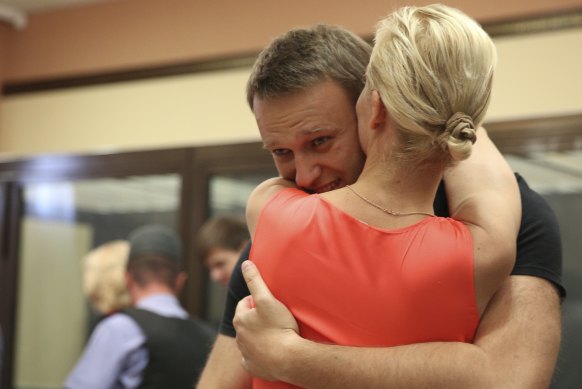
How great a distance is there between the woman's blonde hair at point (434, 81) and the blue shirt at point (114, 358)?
7.11ft

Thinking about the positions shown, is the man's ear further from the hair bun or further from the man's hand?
the man's hand

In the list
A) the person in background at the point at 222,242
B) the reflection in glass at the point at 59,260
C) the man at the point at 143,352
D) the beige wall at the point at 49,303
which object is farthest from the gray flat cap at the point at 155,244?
the beige wall at the point at 49,303

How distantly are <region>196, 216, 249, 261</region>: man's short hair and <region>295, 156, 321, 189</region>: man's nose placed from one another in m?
2.06

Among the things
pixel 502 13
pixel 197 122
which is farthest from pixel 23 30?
pixel 502 13

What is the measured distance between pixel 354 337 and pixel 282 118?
0.35 m

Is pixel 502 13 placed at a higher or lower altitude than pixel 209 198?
higher

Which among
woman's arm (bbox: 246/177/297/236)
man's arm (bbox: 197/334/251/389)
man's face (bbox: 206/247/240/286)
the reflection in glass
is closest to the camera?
woman's arm (bbox: 246/177/297/236)

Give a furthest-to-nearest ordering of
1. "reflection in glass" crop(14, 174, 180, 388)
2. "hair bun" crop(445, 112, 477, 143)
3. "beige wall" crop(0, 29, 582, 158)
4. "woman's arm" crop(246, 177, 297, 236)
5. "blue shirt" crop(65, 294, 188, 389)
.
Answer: "reflection in glass" crop(14, 174, 180, 388) < "beige wall" crop(0, 29, 582, 158) < "blue shirt" crop(65, 294, 188, 389) < "woman's arm" crop(246, 177, 297, 236) < "hair bun" crop(445, 112, 477, 143)

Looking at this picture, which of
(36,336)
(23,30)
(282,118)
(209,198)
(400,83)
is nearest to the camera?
(400,83)

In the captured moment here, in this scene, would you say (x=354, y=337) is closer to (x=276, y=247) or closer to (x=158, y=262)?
(x=276, y=247)

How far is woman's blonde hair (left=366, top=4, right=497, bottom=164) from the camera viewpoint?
1039mm

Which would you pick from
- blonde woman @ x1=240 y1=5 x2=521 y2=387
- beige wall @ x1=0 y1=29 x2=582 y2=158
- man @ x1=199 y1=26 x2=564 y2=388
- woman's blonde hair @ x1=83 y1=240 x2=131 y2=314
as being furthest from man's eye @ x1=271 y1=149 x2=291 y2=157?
woman's blonde hair @ x1=83 y1=240 x2=131 y2=314

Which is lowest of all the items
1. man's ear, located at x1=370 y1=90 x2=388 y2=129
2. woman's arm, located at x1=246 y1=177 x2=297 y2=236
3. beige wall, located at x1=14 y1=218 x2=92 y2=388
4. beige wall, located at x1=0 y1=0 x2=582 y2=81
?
beige wall, located at x1=14 y1=218 x2=92 y2=388

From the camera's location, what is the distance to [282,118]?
1.24 metres
